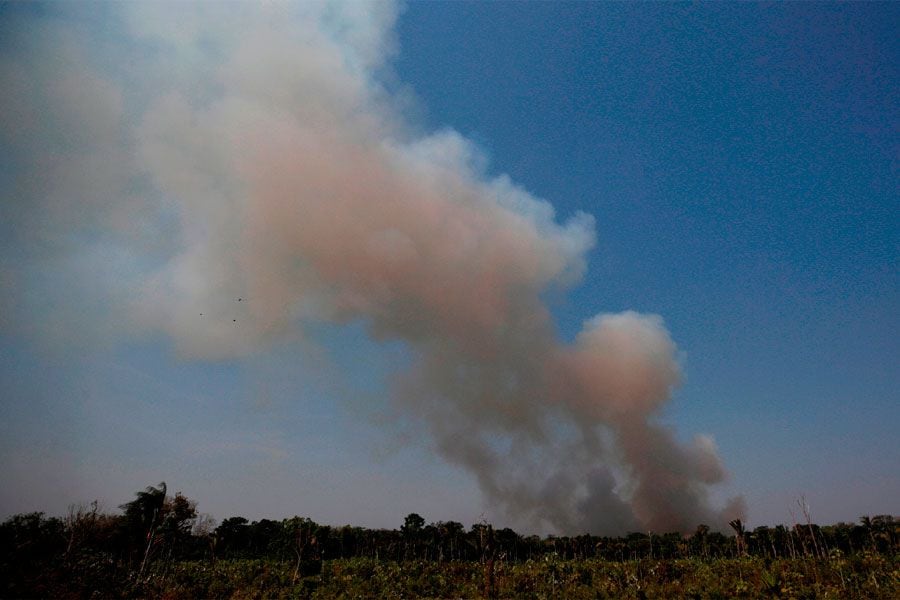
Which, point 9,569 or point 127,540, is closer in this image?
point 9,569

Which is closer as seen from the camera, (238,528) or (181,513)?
(181,513)

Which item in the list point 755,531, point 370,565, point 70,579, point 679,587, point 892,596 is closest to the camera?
point 70,579

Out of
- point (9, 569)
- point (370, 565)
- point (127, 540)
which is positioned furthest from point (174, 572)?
point (9, 569)

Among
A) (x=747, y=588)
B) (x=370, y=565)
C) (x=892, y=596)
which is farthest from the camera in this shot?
(x=370, y=565)

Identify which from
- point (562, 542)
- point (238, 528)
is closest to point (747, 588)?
point (562, 542)

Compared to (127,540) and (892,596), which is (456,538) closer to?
(127,540)

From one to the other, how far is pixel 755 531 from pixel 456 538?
175ft

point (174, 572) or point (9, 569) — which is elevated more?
point (9, 569)

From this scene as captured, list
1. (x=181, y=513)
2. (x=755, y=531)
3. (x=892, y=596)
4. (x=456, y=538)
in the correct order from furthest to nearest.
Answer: (x=456, y=538) < (x=755, y=531) < (x=181, y=513) < (x=892, y=596)

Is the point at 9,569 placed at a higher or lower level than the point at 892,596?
higher

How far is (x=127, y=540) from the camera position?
156 feet

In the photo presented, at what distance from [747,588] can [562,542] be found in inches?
2974

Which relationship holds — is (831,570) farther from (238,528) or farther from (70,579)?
(238,528)

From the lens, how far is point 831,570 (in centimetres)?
3186
